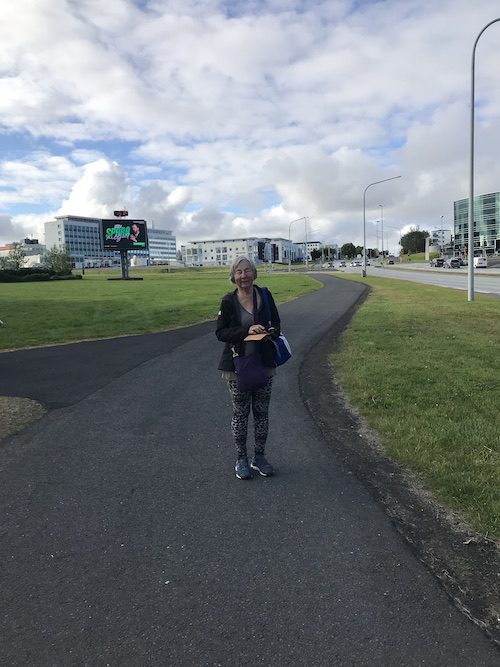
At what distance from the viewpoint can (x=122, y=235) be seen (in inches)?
2879

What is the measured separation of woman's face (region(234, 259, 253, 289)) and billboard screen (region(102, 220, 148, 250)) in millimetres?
72048

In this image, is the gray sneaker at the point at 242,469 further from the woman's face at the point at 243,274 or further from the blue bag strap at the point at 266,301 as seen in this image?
the woman's face at the point at 243,274

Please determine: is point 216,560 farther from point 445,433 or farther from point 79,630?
point 445,433

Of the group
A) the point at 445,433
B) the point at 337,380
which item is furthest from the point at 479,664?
the point at 337,380

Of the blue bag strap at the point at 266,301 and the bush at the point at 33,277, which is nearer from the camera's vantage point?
the blue bag strap at the point at 266,301

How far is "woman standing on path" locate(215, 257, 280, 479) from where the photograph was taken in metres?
3.99

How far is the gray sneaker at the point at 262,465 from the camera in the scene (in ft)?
13.7

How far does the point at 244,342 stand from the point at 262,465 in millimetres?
1116

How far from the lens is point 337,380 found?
7691 millimetres

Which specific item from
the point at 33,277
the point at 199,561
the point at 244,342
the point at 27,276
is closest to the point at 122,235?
the point at 33,277

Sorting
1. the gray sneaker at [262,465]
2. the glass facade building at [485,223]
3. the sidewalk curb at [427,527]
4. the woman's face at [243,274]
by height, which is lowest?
the sidewalk curb at [427,527]

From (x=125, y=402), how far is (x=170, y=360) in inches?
117

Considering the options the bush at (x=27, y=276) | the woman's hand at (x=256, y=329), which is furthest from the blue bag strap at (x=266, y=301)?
the bush at (x=27, y=276)

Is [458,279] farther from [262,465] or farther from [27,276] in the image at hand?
[27,276]
